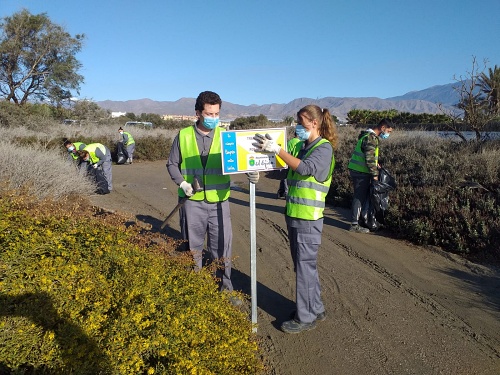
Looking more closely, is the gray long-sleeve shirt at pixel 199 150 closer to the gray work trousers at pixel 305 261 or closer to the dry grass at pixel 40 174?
the gray work trousers at pixel 305 261

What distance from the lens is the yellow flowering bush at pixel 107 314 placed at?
2.17 meters

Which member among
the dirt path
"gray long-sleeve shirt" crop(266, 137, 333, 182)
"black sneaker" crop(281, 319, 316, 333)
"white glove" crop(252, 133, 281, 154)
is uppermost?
"white glove" crop(252, 133, 281, 154)

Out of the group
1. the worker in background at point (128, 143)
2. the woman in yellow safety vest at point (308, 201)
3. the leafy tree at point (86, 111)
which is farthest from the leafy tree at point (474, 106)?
the leafy tree at point (86, 111)

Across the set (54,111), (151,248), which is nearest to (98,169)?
(151,248)

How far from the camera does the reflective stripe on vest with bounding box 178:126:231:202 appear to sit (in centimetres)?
402

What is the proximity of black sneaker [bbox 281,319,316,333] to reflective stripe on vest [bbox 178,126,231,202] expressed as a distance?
1.41 metres

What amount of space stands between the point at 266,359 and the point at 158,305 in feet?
4.30

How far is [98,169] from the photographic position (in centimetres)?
1023

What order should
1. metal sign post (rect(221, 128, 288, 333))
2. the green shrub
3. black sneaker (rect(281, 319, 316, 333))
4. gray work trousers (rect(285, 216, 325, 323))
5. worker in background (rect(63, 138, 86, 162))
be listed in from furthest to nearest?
worker in background (rect(63, 138, 86, 162)) → the green shrub → black sneaker (rect(281, 319, 316, 333)) → gray work trousers (rect(285, 216, 325, 323)) → metal sign post (rect(221, 128, 288, 333))

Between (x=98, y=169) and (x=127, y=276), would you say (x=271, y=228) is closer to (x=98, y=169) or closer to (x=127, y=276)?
(x=127, y=276)

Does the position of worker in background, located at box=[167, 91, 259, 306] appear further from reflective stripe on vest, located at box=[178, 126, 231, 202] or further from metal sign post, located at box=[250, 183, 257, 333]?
metal sign post, located at box=[250, 183, 257, 333]

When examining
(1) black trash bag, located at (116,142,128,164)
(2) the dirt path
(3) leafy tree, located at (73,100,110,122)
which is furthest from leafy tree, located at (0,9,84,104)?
(2) the dirt path

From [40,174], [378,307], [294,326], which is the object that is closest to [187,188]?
[294,326]

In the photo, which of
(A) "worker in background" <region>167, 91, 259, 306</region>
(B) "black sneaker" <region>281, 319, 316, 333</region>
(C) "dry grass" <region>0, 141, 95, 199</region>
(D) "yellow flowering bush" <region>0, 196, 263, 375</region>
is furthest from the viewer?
(C) "dry grass" <region>0, 141, 95, 199</region>
